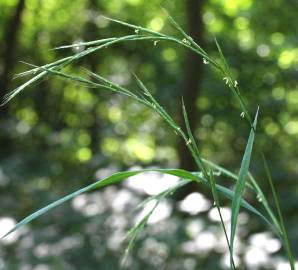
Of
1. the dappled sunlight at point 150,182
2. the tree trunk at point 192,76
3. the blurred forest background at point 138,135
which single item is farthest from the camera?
the tree trunk at point 192,76

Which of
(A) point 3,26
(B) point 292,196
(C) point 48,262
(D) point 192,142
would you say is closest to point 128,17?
(A) point 3,26

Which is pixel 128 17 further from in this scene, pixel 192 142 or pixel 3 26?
pixel 192 142

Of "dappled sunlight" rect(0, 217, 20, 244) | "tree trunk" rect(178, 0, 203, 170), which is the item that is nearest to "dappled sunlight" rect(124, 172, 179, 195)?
"dappled sunlight" rect(0, 217, 20, 244)

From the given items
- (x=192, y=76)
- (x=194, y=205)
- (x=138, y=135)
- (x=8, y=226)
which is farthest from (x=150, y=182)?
(x=138, y=135)

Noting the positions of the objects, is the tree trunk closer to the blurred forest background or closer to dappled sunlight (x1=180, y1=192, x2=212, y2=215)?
the blurred forest background

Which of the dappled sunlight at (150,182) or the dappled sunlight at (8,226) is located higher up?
the dappled sunlight at (150,182)

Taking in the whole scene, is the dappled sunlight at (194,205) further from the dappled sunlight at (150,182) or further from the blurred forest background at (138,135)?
the dappled sunlight at (150,182)

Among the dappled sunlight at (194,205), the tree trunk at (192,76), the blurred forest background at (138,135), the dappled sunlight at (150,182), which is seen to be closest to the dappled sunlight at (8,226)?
the blurred forest background at (138,135)

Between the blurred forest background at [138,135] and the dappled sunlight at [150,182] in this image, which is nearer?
the blurred forest background at [138,135]

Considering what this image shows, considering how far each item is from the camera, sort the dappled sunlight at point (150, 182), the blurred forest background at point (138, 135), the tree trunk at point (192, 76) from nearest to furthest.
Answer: the blurred forest background at point (138, 135) → the dappled sunlight at point (150, 182) → the tree trunk at point (192, 76)
